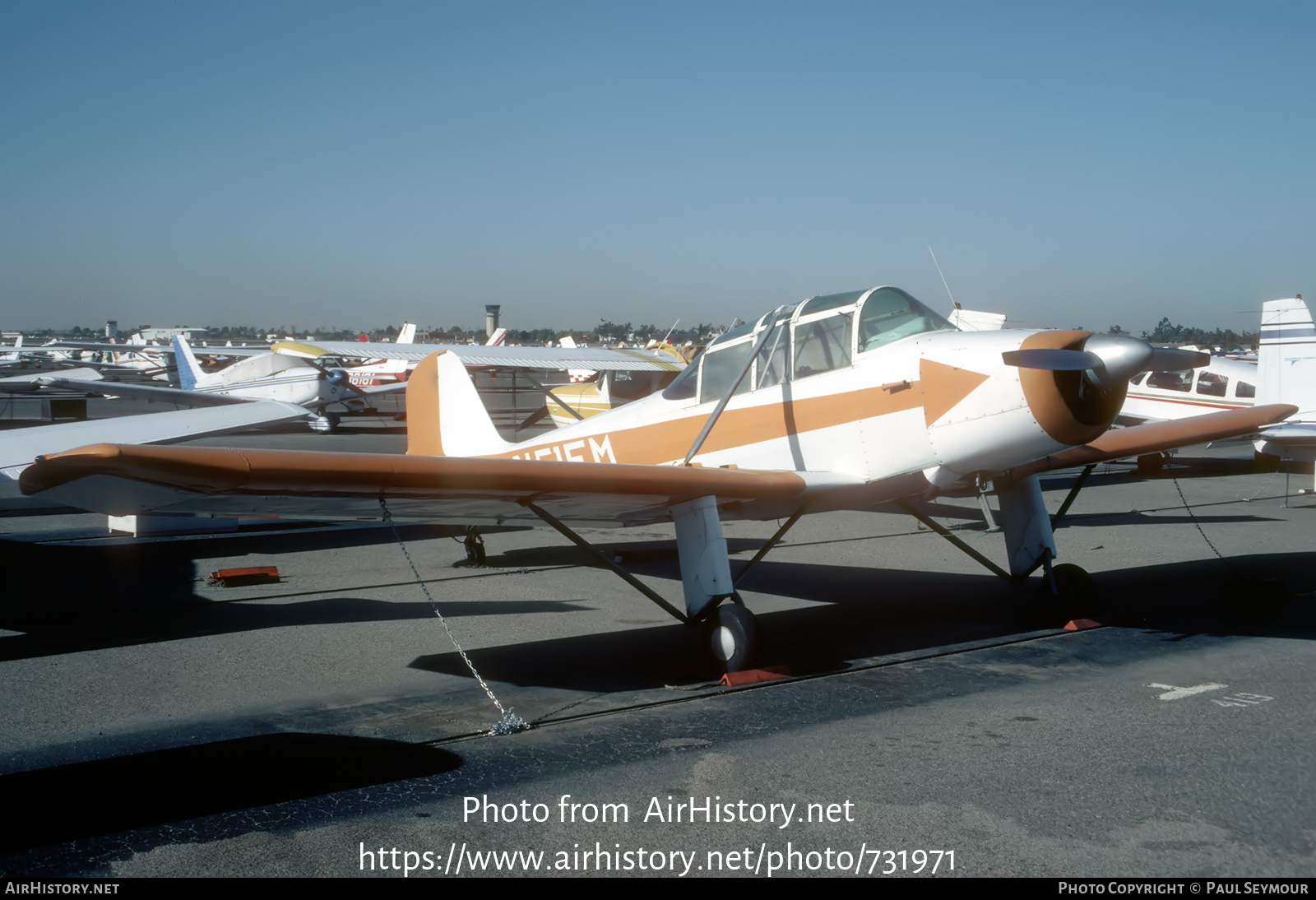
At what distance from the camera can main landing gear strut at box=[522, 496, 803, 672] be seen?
6.02 meters

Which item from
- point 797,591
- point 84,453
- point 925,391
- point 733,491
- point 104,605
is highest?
point 84,453

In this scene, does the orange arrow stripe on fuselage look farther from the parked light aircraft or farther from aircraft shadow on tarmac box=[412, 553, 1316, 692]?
the parked light aircraft

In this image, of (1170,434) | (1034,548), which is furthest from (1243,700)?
(1170,434)

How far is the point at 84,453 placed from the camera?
12.9ft

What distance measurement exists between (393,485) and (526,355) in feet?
80.0

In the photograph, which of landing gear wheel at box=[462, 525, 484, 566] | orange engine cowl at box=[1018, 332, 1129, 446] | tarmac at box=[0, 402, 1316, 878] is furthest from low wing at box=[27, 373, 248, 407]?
orange engine cowl at box=[1018, 332, 1129, 446]

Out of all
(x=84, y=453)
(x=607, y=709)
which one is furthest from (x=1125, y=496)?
(x=84, y=453)

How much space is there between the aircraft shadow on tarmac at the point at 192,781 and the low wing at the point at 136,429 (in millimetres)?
3880

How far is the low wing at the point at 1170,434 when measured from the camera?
→ 775 cm

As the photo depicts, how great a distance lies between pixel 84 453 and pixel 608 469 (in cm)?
274

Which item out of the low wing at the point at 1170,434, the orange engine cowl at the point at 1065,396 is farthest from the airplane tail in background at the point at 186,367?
the orange engine cowl at the point at 1065,396

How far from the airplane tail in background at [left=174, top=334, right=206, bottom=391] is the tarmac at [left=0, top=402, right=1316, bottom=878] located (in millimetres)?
23579
